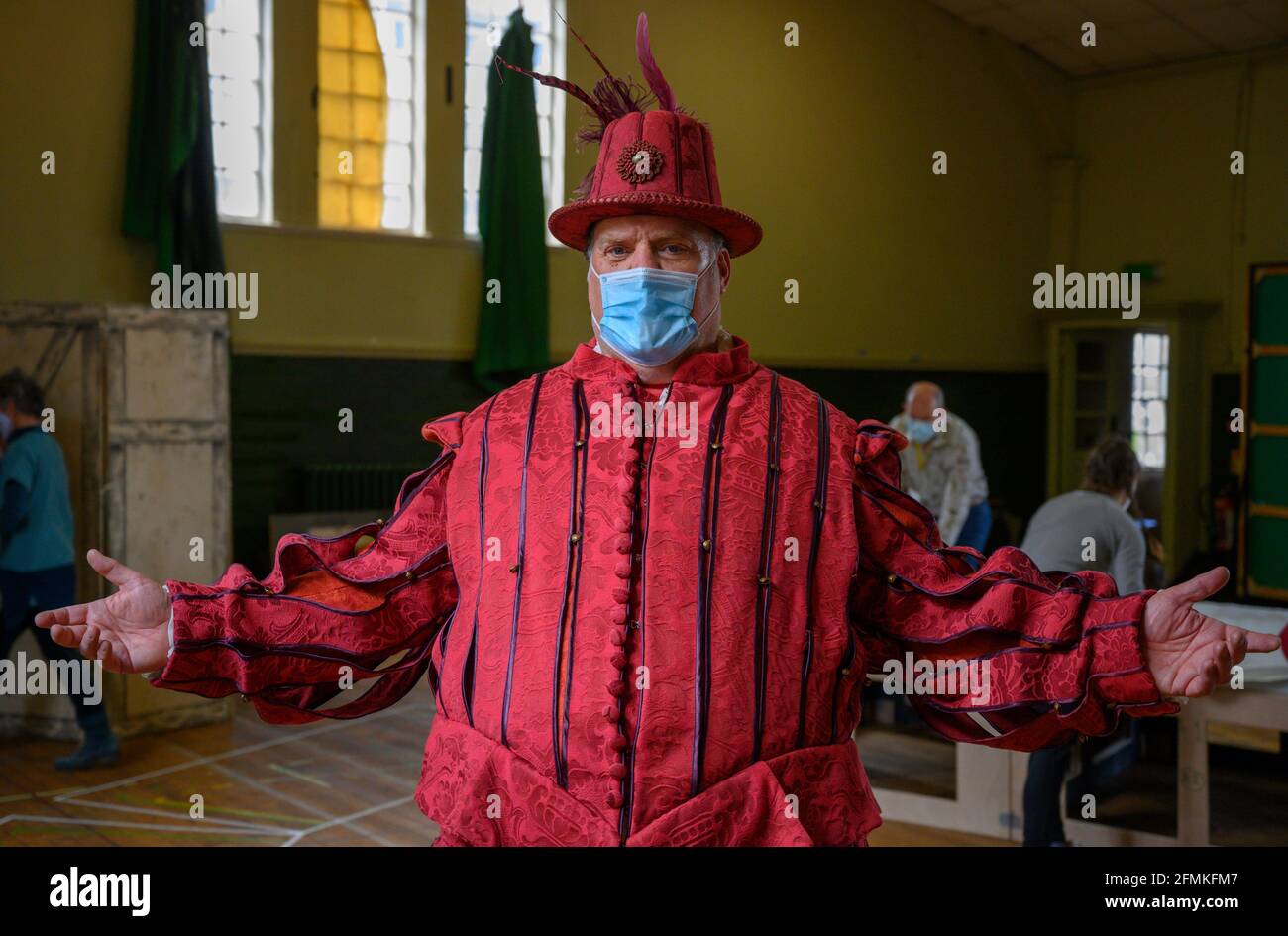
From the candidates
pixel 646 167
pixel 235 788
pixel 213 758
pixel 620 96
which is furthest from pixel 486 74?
pixel 646 167

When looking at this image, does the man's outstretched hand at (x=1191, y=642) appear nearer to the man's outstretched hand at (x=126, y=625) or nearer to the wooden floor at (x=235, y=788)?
the man's outstretched hand at (x=126, y=625)

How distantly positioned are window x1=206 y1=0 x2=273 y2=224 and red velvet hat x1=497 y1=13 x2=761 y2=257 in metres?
5.79

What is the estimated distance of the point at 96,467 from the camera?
547cm

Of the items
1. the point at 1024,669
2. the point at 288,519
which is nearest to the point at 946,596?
the point at 1024,669

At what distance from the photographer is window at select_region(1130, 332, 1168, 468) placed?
10891mm

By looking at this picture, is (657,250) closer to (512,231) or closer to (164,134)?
(164,134)

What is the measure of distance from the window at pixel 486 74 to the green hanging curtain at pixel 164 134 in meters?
1.76

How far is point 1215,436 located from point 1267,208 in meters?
1.85

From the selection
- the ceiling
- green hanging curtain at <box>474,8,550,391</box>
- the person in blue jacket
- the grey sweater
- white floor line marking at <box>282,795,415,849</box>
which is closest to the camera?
the grey sweater

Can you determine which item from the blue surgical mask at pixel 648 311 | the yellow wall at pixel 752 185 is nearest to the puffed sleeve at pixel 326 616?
the blue surgical mask at pixel 648 311

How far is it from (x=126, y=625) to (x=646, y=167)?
904mm

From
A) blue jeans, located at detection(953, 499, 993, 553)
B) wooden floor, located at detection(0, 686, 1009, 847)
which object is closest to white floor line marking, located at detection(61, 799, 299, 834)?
wooden floor, located at detection(0, 686, 1009, 847)

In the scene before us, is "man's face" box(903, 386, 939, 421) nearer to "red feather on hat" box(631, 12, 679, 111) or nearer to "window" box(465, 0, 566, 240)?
"window" box(465, 0, 566, 240)

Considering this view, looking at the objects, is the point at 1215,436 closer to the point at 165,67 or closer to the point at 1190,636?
the point at 165,67
